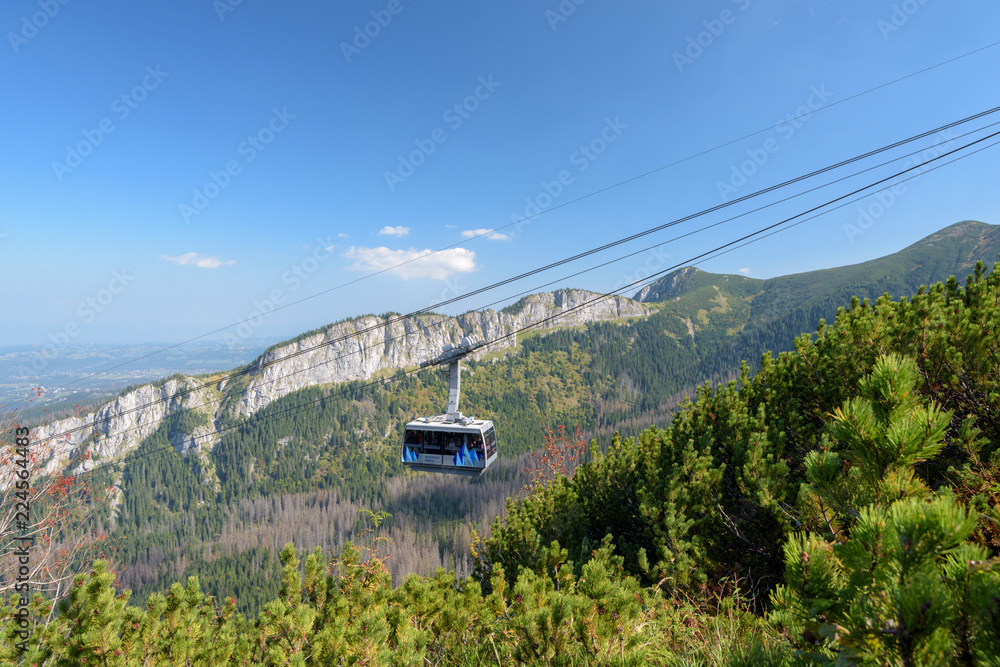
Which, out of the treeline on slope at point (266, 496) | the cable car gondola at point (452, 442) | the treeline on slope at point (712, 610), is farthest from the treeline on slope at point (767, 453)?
the treeline on slope at point (266, 496)

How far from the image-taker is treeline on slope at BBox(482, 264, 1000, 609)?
6691 millimetres

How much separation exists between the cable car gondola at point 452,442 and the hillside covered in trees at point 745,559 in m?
3.40

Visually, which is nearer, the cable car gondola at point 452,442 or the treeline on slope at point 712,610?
the treeline on slope at point 712,610

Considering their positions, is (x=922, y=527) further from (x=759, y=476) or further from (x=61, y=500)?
(x=61, y=500)

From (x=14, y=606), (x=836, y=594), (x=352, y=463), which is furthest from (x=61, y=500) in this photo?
(x=352, y=463)

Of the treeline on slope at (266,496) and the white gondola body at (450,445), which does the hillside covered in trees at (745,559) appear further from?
the treeline on slope at (266,496)

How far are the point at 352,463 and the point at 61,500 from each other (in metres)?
202

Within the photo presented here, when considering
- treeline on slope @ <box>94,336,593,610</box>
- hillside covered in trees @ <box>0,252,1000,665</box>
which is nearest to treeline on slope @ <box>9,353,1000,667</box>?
hillside covered in trees @ <box>0,252,1000,665</box>

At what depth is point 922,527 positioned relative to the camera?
5.08 ft

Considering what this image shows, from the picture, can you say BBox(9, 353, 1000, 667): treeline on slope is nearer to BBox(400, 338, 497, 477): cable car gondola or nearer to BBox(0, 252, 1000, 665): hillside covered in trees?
BBox(0, 252, 1000, 665): hillside covered in trees

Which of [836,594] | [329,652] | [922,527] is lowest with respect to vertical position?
[329,652]

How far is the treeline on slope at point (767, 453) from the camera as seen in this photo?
669cm

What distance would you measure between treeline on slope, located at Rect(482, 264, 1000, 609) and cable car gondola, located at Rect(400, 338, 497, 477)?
3.84 meters

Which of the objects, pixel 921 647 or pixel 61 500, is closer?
pixel 921 647
